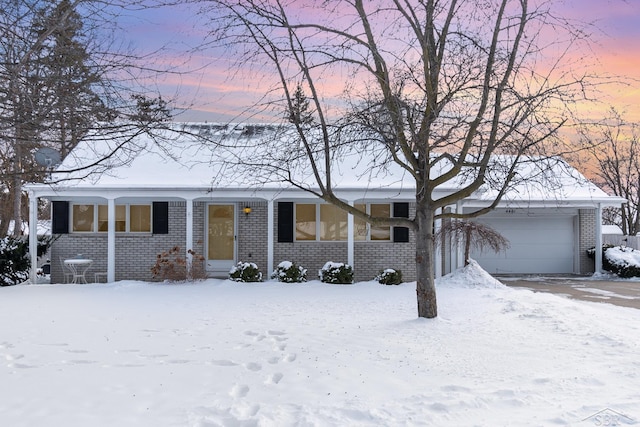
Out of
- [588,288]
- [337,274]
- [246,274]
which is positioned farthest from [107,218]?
[588,288]

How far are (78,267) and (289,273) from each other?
621 centimetres

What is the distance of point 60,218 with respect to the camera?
607 inches

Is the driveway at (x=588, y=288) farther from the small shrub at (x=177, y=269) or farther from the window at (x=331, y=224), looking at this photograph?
the small shrub at (x=177, y=269)

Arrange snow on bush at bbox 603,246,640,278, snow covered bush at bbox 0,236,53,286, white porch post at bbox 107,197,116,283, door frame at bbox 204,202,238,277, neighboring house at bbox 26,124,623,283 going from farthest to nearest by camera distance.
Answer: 1. snow on bush at bbox 603,246,640,278
2. door frame at bbox 204,202,238,277
3. neighboring house at bbox 26,124,623,283
4. white porch post at bbox 107,197,116,283
5. snow covered bush at bbox 0,236,53,286

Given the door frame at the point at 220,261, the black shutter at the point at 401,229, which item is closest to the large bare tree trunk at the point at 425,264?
the black shutter at the point at 401,229

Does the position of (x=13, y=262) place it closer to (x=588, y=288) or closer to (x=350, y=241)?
(x=350, y=241)

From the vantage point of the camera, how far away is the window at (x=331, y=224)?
15.7 m

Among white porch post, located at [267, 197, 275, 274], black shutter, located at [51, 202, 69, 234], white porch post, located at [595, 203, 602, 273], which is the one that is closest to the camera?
white porch post, located at [267, 197, 275, 274]

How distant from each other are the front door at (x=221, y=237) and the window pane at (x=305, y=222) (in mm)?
1952

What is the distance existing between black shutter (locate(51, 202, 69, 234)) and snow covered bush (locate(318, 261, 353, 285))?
25.1 feet

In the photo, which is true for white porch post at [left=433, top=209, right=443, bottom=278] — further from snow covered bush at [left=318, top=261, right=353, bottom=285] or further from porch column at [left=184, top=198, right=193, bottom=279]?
porch column at [left=184, top=198, right=193, bottom=279]

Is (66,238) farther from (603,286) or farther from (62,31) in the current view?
(603,286)

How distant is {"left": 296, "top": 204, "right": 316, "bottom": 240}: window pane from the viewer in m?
15.7

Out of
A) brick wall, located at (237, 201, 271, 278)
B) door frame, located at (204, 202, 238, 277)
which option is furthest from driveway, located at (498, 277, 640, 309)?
door frame, located at (204, 202, 238, 277)
